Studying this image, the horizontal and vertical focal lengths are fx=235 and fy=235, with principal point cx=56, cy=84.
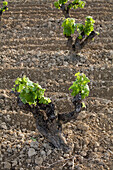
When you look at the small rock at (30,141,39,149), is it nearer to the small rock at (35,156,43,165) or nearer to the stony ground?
the stony ground

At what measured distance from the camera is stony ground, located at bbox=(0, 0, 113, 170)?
4094mm

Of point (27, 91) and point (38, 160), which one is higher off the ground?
point (27, 91)

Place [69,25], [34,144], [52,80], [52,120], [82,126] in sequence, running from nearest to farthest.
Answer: [52,120] → [34,144] → [82,126] → [69,25] → [52,80]

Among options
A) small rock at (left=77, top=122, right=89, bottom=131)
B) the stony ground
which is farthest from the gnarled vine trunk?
small rock at (left=77, top=122, right=89, bottom=131)

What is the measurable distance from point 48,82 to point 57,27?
92.3 inches

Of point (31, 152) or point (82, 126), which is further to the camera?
point (82, 126)

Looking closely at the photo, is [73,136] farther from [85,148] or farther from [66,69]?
[66,69]

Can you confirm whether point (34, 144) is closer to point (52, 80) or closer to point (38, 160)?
point (38, 160)

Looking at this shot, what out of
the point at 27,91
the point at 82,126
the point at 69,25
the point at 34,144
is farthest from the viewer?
the point at 69,25

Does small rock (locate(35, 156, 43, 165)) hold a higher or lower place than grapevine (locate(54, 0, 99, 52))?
lower

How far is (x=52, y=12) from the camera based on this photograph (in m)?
7.77

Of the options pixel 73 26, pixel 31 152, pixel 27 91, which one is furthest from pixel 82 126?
pixel 73 26

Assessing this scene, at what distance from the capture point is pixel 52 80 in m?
5.64

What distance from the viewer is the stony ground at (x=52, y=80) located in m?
4.09
